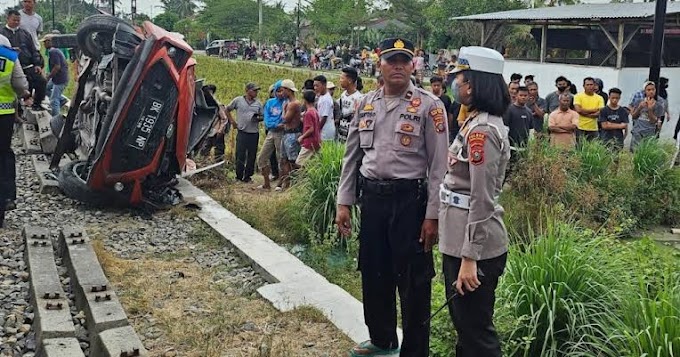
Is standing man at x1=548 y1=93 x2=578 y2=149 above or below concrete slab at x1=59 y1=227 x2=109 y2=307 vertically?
above

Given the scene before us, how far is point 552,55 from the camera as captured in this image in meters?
24.4

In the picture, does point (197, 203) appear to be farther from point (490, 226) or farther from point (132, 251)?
point (490, 226)

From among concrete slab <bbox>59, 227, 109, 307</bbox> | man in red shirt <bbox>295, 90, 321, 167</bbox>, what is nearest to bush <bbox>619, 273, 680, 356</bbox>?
concrete slab <bbox>59, 227, 109, 307</bbox>

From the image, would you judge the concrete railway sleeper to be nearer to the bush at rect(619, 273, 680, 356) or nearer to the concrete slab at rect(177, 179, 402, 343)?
the concrete slab at rect(177, 179, 402, 343)

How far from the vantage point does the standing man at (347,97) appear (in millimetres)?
9453

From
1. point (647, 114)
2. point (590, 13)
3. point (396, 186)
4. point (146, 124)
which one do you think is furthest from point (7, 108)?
point (590, 13)

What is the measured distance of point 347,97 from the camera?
997 cm

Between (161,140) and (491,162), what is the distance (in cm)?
506

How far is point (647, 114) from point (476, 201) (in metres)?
8.94

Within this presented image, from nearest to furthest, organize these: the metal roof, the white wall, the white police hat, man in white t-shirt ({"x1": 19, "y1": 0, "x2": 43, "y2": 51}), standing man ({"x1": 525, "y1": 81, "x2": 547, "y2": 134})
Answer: the white police hat
standing man ({"x1": 525, "y1": 81, "x2": 547, "y2": 134})
man in white t-shirt ({"x1": 19, "y1": 0, "x2": 43, "y2": 51})
the white wall
the metal roof

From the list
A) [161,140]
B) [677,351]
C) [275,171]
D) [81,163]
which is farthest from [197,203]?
[677,351]

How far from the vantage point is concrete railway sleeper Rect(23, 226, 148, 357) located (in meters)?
4.24

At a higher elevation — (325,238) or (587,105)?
(587,105)

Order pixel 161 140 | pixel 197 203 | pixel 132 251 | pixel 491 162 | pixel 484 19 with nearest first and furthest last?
1. pixel 491 162
2. pixel 132 251
3. pixel 161 140
4. pixel 197 203
5. pixel 484 19
